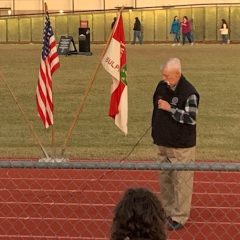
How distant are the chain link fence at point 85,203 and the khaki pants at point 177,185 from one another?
7.0 inches

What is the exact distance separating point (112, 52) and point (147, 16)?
44.9 m

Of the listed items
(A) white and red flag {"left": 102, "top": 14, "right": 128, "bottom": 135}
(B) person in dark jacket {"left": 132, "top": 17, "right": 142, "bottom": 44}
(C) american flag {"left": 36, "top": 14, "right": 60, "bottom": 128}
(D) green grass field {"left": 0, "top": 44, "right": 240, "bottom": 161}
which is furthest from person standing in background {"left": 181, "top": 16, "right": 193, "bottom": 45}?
(A) white and red flag {"left": 102, "top": 14, "right": 128, "bottom": 135}

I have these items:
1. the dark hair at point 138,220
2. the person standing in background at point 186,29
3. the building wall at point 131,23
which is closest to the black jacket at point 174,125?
the dark hair at point 138,220

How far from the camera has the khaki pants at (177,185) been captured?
27.8ft

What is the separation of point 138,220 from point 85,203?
6.20 metres

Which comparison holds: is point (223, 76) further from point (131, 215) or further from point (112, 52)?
point (131, 215)

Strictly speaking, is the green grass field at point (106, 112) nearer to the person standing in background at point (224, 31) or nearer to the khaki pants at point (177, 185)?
the khaki pants at point (177, 185)

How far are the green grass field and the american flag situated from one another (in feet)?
3.62

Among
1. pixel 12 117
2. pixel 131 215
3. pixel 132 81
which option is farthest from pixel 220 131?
pixel 131 215

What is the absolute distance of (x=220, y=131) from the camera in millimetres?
15891

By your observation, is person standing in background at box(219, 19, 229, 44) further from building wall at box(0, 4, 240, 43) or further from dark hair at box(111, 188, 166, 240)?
dark hair at box(111, 188, 166, 240)

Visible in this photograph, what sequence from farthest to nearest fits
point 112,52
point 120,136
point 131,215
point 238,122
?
point 238,122
point 120,136
point 112,52
point 131,215

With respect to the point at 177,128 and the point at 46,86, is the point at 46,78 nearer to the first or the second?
the point at 46,86

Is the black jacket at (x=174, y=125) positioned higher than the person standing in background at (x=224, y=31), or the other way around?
the black jacket at (x=174, y=125)
